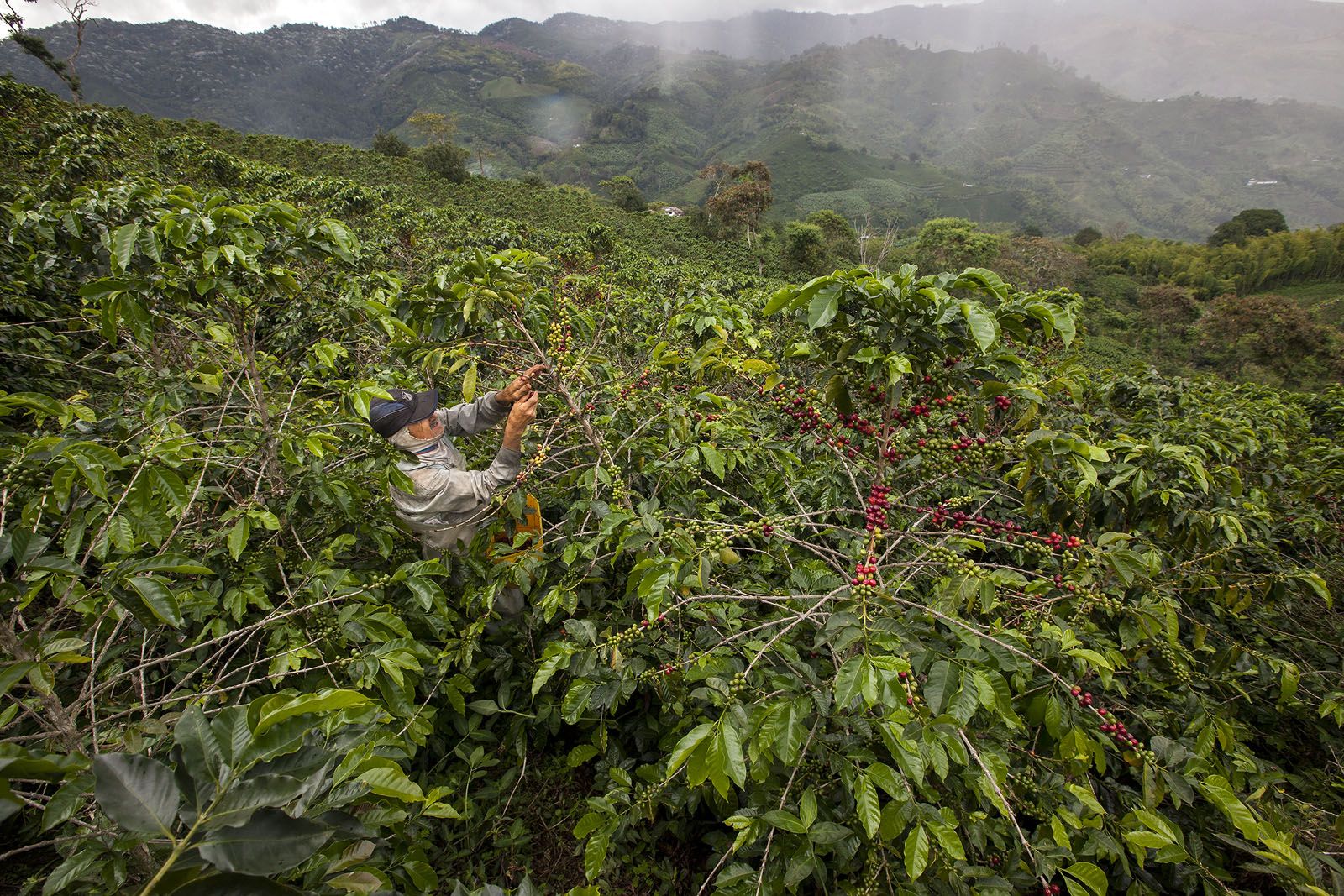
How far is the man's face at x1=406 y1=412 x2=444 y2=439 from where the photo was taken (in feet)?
9.45

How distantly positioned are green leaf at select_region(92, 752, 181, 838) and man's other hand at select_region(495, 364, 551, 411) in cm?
200

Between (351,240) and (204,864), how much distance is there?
2.95m

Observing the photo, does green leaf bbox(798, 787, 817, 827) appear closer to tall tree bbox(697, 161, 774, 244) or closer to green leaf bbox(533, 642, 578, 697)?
green leaf bbox(533, 642, 578, 697)

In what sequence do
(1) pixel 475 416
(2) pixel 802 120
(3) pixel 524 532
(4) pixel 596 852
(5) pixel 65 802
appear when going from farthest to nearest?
(2) pixel 802 120 → (1) pixel 475 416 → (3) pixel 524 532 → (4) pixel 596 852 → (5) pixel 65 802

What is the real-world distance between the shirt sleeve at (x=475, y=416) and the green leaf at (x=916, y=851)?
268 cm

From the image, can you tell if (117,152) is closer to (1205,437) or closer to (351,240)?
(351,240)

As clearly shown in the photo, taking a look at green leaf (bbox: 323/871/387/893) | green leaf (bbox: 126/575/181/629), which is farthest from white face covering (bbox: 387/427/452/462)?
green leaf (bbox: 323/871/387/893)

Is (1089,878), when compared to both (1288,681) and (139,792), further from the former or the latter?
(139,792)

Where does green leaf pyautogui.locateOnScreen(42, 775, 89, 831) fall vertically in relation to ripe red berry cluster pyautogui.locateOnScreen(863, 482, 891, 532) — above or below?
above

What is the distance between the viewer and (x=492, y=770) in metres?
2.84

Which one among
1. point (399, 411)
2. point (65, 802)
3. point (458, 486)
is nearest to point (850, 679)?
point (65, 802)

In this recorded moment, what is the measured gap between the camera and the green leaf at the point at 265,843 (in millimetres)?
730

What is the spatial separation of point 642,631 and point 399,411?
1.77m

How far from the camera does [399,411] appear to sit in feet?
9.17
